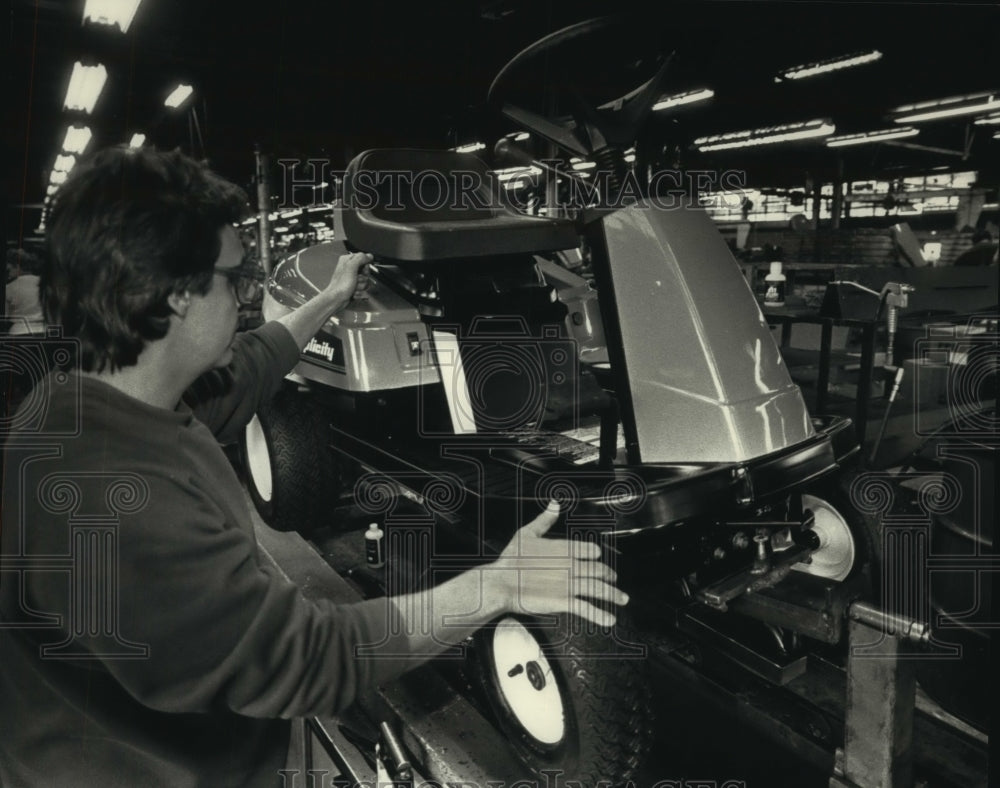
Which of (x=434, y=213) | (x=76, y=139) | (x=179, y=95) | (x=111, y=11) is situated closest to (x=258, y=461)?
(x=434, y=213)

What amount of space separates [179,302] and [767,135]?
49.0 ft

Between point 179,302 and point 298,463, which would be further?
point 298,463

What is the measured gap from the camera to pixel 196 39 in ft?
26.2

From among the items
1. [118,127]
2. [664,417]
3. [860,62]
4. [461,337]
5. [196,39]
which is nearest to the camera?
[664,417]

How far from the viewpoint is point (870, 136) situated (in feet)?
45.9

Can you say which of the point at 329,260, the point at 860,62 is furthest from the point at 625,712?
the point at 860,62

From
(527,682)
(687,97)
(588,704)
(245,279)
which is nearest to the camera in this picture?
(245,279)

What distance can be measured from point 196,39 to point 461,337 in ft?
24.3

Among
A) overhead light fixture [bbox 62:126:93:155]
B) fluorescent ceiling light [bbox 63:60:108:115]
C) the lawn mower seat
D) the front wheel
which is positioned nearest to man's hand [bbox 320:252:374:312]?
the lawn mower seat

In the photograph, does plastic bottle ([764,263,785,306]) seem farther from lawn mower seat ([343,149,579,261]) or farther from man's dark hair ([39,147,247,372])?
man's dark hair ([39,147,247,372])

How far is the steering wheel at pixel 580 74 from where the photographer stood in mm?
1788

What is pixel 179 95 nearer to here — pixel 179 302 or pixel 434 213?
pixel 434 213

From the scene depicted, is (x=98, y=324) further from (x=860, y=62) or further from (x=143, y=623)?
(x=860, y=62)

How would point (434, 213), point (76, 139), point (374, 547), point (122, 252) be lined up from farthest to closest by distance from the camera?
point (76, 139) → point (434, 213) → point (374, 547) → point (122, 252)
